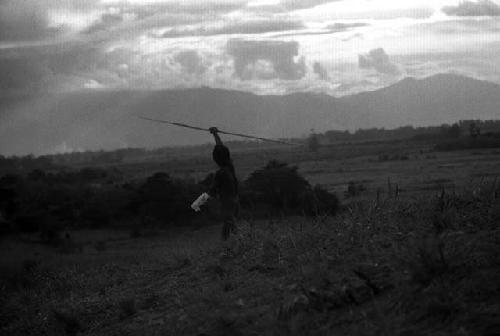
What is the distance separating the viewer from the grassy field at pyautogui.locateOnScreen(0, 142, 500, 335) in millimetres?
6023

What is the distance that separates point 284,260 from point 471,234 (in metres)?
2.05

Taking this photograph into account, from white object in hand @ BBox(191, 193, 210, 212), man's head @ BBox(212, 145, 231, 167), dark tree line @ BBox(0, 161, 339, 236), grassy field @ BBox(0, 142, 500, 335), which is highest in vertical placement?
man's head @ BBox(212, 145, 231, 167)

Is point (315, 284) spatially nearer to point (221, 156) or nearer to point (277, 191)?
point (221, 156)

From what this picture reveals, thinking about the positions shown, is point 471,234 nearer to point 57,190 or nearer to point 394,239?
point 394,239

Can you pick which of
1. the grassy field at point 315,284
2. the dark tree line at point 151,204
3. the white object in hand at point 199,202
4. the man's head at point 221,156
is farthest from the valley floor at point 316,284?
the dark tree line at point 151,204

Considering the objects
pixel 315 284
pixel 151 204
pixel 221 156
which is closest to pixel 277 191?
pixel 151 204

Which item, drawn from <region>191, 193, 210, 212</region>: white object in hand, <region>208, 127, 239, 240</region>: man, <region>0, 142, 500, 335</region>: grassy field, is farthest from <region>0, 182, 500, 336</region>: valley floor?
<region>208, 127, 239, 240</region>: man

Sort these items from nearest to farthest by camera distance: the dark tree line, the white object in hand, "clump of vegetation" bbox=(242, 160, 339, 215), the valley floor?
the valley floor → the white object in hand → "clump of vegetation" bbox=(242, 160, 339, 215) → the dark tree line

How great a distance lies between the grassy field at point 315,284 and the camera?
6023mm

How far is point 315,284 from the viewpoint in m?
6.94

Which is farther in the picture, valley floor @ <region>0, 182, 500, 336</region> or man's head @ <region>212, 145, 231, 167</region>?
man's head @ <region>212, 145, 231, 167</region>

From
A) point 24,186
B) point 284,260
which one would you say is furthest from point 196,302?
point 24,186

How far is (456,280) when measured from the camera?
6289 millimetres

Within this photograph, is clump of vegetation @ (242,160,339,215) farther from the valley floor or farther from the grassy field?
the valley floor
